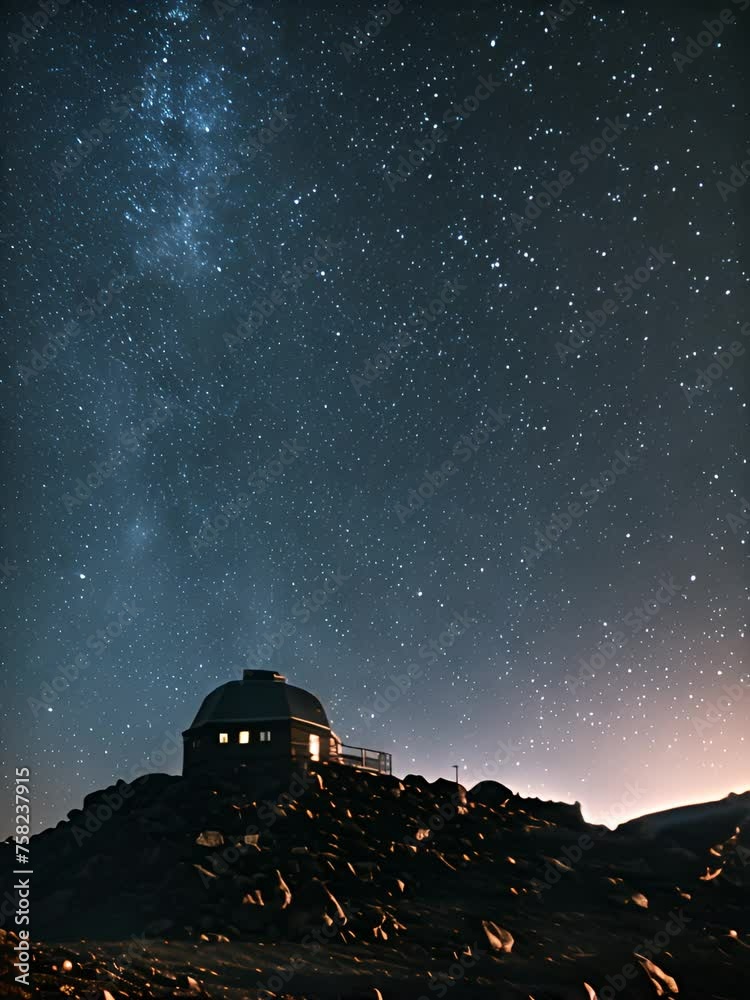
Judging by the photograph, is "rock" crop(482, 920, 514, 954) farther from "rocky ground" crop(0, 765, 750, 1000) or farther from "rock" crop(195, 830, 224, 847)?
"rock" crop(195, 830, 224, 847)

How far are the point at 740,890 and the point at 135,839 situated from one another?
24.6 m

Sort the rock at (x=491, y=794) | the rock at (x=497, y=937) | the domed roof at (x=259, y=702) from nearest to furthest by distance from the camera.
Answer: the rock at (x=497, y=937) < the domed roof at (x=259, y=702) < the rock at (x=491, y=794)

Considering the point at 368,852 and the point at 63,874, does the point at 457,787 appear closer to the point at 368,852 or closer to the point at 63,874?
the point at 368,852

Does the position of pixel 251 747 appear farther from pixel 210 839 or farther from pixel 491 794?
pixel 491 794

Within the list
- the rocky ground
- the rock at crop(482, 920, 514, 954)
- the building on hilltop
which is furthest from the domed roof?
the rock at crop(482, 920, 514, 954)

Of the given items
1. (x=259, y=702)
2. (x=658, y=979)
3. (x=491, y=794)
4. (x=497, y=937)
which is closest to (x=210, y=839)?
(x=259, y=702)

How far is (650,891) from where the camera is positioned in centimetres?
3500

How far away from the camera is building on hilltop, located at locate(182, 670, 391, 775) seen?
130 feet

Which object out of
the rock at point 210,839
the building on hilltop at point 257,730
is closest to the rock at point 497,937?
the rock at point 210,839

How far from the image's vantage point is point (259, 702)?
4100 cm

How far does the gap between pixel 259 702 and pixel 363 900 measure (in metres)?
13.6

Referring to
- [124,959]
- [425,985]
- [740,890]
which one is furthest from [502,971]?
[740,890]

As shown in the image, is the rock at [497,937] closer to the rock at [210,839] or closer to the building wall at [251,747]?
the rock at [210,839]

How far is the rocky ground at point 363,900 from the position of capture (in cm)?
2255
